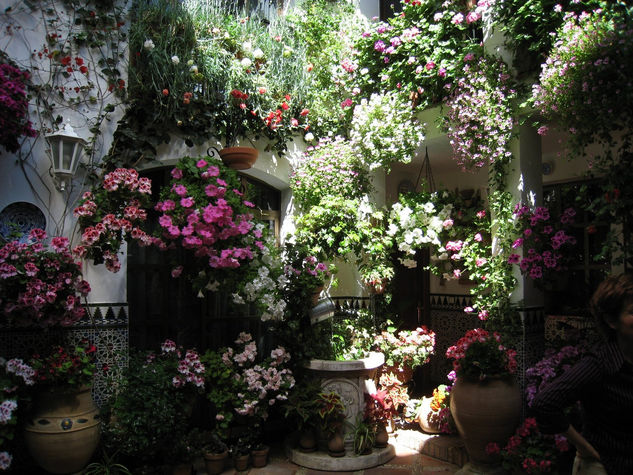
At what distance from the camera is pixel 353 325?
18.5 ft

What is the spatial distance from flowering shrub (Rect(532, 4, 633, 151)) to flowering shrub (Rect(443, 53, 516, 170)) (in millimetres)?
535

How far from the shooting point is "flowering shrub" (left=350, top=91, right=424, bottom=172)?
5.19 metres

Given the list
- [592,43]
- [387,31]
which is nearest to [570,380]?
[592,43]

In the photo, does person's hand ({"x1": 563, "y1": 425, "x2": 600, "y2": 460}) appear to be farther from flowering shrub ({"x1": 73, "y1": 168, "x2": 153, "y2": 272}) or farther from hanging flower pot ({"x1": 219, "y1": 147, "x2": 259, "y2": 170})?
hanging flower pot ({"x1": 219, "y1": 147, "x2": 259, "y2": 170})

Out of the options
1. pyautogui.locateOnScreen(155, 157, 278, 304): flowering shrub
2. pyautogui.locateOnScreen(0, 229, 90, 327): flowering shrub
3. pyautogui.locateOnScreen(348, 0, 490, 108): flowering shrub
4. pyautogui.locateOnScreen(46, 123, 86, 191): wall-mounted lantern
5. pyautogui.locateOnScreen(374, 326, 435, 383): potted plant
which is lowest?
pyautogui.locateOnScreen(374, 326, 435, 383): potted plant

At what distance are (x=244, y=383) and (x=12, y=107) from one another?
9.61ft

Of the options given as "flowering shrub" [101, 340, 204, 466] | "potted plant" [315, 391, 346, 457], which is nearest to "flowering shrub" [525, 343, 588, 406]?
"potted plant" [315, 391, 346, 457]

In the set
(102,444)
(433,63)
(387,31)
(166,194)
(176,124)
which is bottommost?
(102,444)

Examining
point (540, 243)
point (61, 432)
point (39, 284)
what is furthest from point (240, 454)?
point (540, 243)

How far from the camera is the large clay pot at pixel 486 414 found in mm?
4125

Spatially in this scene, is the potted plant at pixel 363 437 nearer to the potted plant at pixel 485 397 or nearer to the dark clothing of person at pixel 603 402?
the potted plant at pixel 485 397

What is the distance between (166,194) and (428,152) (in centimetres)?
334

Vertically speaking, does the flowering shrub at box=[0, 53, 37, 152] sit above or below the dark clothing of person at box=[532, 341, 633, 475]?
above

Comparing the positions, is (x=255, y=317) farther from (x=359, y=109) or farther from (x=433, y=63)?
(x=433, y=63)
